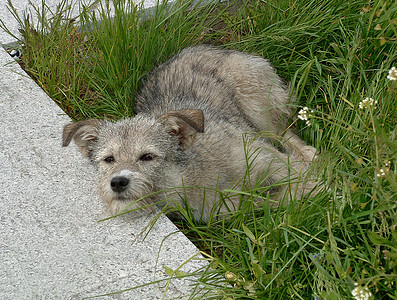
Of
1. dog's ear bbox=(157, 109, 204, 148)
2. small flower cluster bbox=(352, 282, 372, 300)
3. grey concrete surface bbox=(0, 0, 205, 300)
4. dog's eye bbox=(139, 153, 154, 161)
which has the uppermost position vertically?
small flower cluster bbox=(352, 282, 372, 300)

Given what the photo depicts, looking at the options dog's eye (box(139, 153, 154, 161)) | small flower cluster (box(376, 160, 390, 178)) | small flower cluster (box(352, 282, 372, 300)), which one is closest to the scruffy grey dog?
→ dog's eye (box(139, 153, 154, 161))

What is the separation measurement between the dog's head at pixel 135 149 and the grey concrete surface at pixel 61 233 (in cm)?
16

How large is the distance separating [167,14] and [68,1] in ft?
3.74

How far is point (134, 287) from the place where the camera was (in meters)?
3.05

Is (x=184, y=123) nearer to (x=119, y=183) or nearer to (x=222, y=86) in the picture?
(x=119, y=183)

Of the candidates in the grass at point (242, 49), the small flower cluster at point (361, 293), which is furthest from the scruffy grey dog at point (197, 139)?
the small flower cluster at point (361, 293)

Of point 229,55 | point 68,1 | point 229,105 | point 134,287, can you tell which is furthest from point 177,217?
point 68,1

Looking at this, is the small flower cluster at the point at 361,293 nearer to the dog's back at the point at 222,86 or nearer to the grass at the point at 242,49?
the grass at the point at 242,49

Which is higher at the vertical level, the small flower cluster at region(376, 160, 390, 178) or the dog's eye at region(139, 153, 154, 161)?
the small flower cluster at region(376, 160, 390, 178)

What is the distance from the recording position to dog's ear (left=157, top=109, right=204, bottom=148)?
372 centimetres

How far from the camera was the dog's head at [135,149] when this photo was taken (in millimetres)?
3609

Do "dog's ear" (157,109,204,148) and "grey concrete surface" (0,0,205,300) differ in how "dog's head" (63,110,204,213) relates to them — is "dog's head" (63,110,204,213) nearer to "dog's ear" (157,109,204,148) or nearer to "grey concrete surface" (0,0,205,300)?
"dog's ear" (157,109,204,148)

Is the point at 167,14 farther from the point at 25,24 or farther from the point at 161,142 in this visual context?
the point at 161,142

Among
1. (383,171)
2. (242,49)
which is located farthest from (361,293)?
(242,49)
